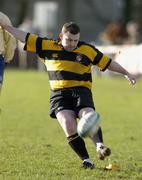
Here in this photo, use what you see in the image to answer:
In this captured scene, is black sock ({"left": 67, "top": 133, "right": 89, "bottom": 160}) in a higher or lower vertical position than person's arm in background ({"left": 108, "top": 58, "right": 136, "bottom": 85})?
lower

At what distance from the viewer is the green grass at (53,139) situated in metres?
8.73

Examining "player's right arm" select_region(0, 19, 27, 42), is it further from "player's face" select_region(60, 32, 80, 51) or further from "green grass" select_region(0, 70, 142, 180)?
"green grass" select_region(0, 70, 142, 180)

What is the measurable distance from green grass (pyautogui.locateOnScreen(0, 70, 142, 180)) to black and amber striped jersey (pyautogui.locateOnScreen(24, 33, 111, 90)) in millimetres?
1006

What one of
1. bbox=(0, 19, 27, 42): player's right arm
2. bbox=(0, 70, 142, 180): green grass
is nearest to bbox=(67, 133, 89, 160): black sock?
bbox=(0, 70, 142, 180): green grass

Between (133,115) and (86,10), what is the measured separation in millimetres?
33968

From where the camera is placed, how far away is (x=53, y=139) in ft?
39.8

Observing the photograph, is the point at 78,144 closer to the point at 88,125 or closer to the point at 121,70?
the point at 88,125

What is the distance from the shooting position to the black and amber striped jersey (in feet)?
30.3

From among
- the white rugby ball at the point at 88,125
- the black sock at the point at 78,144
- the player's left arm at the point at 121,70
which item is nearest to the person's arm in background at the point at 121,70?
the player's left arm at the point at 121,70

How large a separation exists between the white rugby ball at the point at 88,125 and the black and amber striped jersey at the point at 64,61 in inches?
23.7

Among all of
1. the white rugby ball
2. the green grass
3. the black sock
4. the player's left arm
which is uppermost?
the player's left arm

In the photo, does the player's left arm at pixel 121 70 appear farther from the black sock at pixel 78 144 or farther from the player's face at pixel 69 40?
the black sock at pixel 78 144

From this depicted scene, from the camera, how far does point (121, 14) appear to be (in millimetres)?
46688

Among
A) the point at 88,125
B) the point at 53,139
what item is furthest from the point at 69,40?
the point at 53,139
